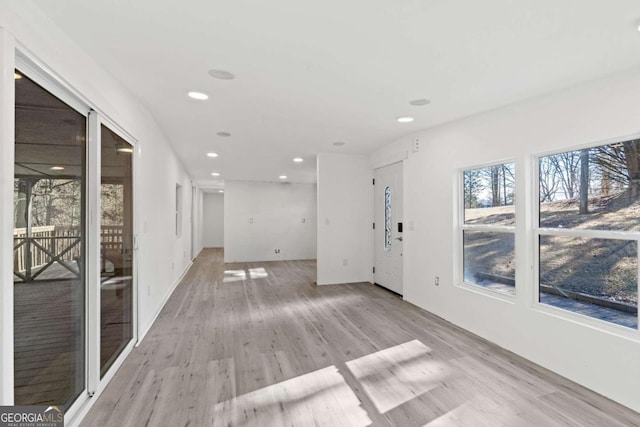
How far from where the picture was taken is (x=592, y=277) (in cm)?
239

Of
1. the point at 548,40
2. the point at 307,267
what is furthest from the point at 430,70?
the point at 307,267

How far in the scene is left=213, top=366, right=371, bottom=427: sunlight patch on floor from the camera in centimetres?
188

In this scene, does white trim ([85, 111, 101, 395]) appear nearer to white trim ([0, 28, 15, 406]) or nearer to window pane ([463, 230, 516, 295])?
white trim ([0, 28, 15, 406])

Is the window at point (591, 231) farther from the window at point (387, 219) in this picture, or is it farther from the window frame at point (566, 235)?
the window at point (387, 219)

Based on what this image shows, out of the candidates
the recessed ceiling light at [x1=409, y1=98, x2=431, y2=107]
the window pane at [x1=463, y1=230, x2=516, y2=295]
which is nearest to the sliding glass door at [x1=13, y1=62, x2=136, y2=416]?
the recessed ceiling light at [x1=409, y1=98, x2=431, y2=107]

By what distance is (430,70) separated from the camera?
2.27m

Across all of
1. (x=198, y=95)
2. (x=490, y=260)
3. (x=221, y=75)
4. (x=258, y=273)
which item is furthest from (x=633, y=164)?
(x=258, y=273)

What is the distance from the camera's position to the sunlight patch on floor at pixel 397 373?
84.1 inches

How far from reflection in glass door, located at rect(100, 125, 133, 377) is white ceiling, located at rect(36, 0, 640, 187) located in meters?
0.60

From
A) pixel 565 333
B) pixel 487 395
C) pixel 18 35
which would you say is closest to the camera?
pixel 18 35

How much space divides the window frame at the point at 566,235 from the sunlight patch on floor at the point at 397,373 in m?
1.07

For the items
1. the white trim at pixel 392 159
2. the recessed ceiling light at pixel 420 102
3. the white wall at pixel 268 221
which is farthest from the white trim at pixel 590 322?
the white wall at pixel 268 221

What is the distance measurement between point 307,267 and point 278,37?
20.2ft

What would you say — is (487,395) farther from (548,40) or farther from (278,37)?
(278,37)
